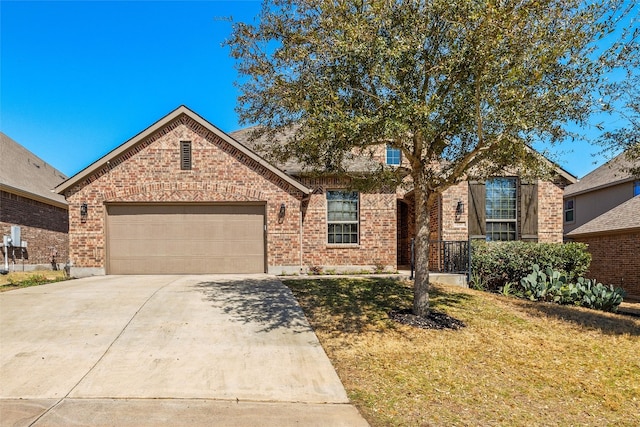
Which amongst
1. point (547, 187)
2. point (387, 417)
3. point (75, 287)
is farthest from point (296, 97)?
point (547, 187)

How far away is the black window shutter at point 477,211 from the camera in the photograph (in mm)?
14742

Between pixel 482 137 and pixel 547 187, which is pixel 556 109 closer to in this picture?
pixel 482 137

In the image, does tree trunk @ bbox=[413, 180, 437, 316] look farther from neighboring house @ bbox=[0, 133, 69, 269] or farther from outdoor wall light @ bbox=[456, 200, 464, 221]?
neighboring house @ bbox=[0, 133, 69, 269]

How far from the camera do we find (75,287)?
35.0 feet

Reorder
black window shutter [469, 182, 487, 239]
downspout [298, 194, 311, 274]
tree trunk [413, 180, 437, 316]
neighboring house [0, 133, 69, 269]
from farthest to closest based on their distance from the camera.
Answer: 1. neighboring house [0, 133, 69, 269]
2. black window shutter [469, 182, 487, 239]
3. downspout [298, 194, 311, 274]
4. tree trunk [413, 180, 437, 316]

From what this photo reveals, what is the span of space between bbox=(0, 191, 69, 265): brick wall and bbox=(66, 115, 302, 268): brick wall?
5.57 m

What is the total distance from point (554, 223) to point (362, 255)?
7.34 metres

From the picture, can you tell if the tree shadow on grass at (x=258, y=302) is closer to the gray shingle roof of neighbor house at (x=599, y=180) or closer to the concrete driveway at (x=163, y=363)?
the concrete driveway at (x=163, y=363)

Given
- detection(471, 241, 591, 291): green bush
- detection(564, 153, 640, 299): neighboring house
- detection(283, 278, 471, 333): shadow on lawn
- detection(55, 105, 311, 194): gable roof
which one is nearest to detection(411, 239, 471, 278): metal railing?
detection(471, 241, 591, 291): green bush

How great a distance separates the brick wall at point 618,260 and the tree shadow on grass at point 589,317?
23.6 ft

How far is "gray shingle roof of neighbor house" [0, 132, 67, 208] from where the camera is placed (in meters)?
17.0

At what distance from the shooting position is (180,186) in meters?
13.6

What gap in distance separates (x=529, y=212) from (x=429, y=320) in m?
9.28

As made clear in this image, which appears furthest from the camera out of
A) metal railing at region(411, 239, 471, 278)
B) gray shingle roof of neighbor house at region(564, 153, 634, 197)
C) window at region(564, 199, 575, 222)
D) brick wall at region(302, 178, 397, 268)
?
window at region(564, 199, 575, 222)
